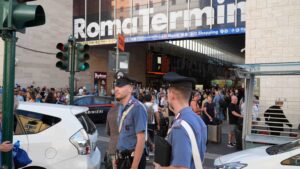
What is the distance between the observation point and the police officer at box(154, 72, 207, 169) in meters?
2.32

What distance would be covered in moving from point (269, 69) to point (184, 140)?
20.0 ft

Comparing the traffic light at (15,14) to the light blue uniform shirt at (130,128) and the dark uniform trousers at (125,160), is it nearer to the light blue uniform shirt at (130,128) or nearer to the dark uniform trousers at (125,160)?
the light blue uniform shirt at (130,128)

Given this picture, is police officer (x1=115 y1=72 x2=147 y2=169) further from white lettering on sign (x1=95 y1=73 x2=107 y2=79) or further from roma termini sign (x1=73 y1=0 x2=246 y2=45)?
white lettering on sign (x1=95 y1=73 x2=107 y2=79)

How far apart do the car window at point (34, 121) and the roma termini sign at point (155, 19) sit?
19376 millimetres

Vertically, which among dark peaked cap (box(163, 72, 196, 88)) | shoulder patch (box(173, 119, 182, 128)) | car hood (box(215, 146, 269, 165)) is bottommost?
car hood (box(215, 146, 269, 165))

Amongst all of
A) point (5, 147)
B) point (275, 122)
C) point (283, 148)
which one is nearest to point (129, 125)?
point (5, 147)

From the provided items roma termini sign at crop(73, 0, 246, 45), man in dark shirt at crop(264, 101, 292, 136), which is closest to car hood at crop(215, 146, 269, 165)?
man in dark shirt at crop(264, 101, 292, 136)

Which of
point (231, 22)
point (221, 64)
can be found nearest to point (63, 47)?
point (231, 22)

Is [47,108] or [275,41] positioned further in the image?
[275,41]

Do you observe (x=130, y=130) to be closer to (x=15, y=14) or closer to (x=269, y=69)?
(x=15, y=14)

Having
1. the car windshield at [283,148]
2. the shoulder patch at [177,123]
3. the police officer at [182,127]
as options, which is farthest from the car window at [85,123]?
the shoulder patch at [177,123]

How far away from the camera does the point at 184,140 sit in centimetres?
233

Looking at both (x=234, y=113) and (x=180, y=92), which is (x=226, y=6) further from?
(x=180, y=92)

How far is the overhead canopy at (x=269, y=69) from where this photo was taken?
7.66 m
